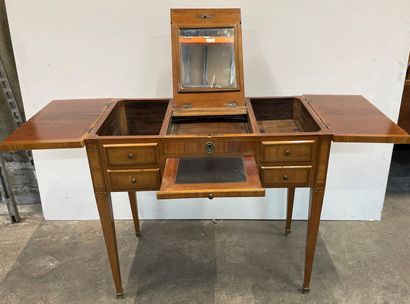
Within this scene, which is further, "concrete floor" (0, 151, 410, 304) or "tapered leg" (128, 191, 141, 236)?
"tapered leg" (128, 191, 141, 236)

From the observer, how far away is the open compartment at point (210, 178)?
1.28m

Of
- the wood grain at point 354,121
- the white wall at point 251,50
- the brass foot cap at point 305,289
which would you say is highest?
the white wall at point 251,50

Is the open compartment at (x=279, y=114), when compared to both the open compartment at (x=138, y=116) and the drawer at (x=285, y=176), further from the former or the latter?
the open compartment at (x=138, y=116)

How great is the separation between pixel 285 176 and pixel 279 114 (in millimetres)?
456

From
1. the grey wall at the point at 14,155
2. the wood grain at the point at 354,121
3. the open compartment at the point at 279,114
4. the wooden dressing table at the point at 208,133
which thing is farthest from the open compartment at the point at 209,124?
the grey wall at the point at 14,155

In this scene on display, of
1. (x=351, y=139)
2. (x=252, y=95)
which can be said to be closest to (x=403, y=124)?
(x=252, y=95)

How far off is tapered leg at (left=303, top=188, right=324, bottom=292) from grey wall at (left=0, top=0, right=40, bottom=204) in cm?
181

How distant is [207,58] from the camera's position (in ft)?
5.53

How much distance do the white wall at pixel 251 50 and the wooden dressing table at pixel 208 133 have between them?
0.78 feet

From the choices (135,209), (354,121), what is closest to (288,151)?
(354,121)

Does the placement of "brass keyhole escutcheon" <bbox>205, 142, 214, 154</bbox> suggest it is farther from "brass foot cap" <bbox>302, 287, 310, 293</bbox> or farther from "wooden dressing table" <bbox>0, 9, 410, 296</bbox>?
"brass foot cap" <bbox>302, 287, 310, 293</bbox>

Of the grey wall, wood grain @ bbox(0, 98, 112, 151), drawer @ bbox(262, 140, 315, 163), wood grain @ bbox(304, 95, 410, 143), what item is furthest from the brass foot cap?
the grey wall

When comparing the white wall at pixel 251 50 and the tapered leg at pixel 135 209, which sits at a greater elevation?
the white wall at pixel 251 50

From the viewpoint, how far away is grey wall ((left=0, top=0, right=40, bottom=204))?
212 centimetres
